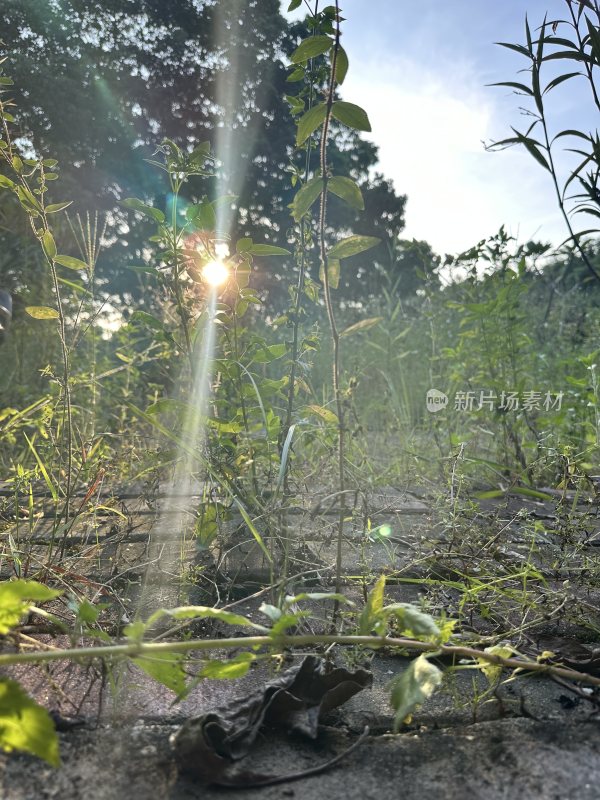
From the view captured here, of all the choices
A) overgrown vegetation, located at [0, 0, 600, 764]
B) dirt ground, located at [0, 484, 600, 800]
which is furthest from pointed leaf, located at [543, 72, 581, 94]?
dirt ground, located at [0, 484, 600, 800]

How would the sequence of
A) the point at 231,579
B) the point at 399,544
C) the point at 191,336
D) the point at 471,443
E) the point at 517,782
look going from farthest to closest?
1. the point at 471,443
2. the point at 399,544
3. the point at 191,336
4. the point at 231,579
5. the point at 517,782

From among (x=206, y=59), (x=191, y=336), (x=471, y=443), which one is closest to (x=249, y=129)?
(x=206, y=59)

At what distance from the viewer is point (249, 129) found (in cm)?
1224

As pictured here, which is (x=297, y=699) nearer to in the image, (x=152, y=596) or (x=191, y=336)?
(x=152, y=596)

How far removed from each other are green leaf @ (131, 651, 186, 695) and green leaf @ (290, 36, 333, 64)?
3.41ft

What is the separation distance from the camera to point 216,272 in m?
1.48

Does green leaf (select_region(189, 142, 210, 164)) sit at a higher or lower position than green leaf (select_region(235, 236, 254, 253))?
higher

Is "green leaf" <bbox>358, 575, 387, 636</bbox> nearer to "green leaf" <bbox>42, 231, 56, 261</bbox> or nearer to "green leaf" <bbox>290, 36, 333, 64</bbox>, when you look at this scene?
"green leaf" <bbox>290, 36, 333, 64</bbox>

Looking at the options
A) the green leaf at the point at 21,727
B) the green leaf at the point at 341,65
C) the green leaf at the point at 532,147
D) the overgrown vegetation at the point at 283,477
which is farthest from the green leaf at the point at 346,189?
the green leaf at the point at 532,147

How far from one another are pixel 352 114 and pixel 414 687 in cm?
95

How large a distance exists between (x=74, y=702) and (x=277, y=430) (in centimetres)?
78

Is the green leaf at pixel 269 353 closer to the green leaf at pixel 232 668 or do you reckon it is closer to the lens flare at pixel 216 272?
the lens flare at pixel 216 272

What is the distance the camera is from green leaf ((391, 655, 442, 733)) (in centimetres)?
75

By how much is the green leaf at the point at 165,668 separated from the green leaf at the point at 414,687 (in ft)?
0.94
